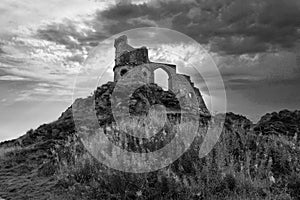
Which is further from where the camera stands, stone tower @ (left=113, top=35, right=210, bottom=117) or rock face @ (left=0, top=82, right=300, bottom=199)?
stone tower @ (left=113, top=35, right=210, bottom=117)

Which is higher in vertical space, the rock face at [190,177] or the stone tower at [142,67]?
the stone tower at [142,67]

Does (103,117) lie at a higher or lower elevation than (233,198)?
higher

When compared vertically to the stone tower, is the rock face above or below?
below

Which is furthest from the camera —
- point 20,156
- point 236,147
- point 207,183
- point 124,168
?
point 20,156

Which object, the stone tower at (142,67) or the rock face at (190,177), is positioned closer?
the rock face at (190,177)

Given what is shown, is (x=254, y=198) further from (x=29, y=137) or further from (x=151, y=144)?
(x=29, y=137)

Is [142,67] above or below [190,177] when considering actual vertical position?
above

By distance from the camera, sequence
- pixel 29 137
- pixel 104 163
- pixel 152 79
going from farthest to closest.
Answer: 1. pixel 152 79
2. pixel 29 137
3. pixel 104 163

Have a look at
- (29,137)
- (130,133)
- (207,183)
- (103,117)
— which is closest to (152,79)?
(103,117)

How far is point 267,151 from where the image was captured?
968 cm

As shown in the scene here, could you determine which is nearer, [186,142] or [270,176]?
[270,176]

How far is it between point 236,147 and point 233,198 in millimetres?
2940

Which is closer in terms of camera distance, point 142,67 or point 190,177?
point 190,177

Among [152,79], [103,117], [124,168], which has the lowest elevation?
[124,168]
